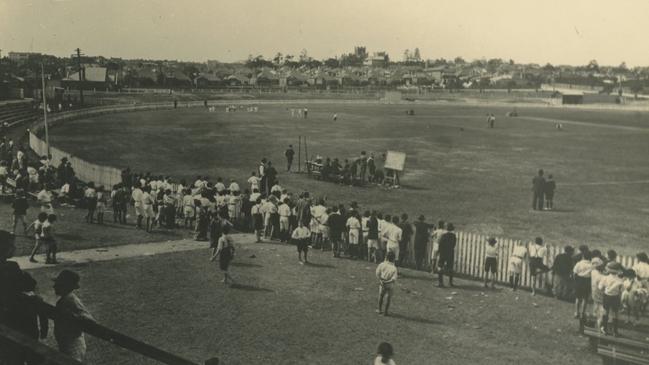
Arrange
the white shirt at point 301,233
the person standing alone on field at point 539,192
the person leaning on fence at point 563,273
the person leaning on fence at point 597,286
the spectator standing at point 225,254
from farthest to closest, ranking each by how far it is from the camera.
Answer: the person standing alone on field at point 539,192
the white shirt at point 301,233
the spectator standing at point 225,254
the person leaning on fence at point 563,273
the person leaning on fence at point 597,286

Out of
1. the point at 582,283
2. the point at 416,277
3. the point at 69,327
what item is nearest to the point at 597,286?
the point at 582,283

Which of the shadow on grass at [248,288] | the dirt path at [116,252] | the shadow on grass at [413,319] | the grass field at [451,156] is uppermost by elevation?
the grass field at [451,156]

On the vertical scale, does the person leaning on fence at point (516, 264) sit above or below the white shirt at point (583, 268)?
below

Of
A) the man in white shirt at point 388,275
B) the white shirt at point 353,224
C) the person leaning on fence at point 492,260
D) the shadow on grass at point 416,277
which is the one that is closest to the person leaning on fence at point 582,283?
the person leaning on fence at point 492,260

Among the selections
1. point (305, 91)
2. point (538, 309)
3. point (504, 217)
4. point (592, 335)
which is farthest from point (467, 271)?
point (305, 91)

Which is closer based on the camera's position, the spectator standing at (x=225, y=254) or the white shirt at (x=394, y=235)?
the spectator standing at (x=225, y=254)

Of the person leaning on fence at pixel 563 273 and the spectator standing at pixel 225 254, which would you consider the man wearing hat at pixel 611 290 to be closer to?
the person leaning on fence at pixel 563 273

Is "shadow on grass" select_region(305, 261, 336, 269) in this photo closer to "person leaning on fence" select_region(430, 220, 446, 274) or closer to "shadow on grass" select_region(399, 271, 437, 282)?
"shadow on grass" select_region(399, 271, 437, 282)
